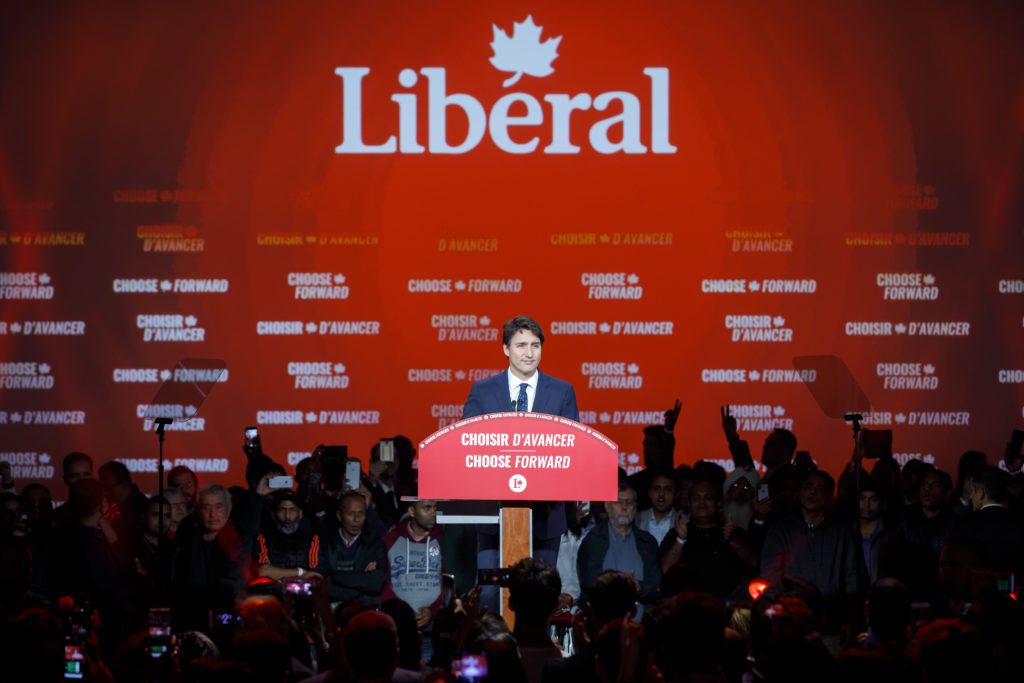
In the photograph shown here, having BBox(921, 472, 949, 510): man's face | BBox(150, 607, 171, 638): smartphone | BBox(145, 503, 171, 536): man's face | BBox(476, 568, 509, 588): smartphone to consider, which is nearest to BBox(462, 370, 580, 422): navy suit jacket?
BBox(476, 568, 509, 588): smartphone

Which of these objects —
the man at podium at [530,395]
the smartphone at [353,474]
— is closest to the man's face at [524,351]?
the man at podium at [530,395]

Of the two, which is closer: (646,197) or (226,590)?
(226,590)

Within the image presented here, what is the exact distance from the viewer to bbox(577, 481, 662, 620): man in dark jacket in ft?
20.4

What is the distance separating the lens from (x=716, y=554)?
631 cm

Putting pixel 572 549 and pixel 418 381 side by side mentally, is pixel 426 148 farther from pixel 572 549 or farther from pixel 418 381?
pixel 572 549

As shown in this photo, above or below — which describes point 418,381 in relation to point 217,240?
below

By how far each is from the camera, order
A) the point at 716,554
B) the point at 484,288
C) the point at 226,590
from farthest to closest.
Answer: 1. the point at 484,288
2. the point at 716,554
3. the point at 226,590

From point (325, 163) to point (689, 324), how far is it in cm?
293

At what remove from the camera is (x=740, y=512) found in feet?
21.6

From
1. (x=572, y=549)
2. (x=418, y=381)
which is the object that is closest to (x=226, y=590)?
(x=572, y=549)

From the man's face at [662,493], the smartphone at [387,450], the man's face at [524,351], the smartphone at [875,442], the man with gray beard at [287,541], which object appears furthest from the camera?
the smartphone at [875,442]

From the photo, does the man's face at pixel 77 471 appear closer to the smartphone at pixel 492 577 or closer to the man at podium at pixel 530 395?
the man at podium at pixel 530 395

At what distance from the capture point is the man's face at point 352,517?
6.30m

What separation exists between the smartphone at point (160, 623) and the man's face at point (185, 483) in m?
3.68
